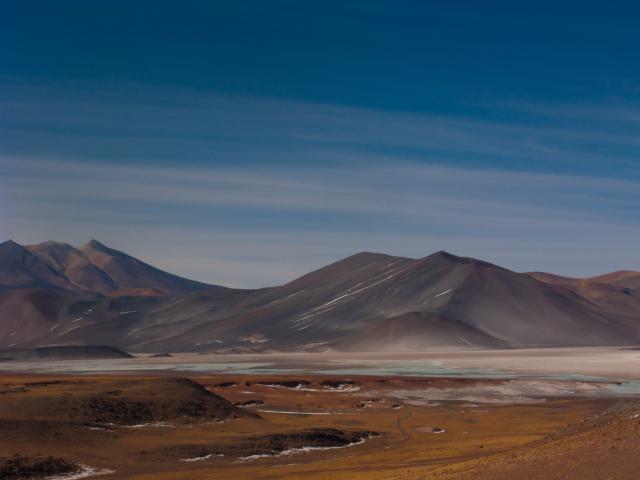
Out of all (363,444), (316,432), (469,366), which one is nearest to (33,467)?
(316,432)

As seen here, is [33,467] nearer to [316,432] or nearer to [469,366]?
[316,432]

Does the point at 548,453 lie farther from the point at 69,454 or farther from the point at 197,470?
the point at 69,454

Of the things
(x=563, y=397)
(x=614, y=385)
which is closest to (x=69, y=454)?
(x=563, y=397)

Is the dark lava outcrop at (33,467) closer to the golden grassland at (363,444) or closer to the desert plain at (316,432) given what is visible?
the desert plain at (316,432)

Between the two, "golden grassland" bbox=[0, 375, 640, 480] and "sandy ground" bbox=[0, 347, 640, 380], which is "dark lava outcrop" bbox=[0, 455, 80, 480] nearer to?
"golden grassland" bbox=[0, 375, 640, 480]

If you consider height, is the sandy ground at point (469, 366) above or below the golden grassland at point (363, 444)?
above

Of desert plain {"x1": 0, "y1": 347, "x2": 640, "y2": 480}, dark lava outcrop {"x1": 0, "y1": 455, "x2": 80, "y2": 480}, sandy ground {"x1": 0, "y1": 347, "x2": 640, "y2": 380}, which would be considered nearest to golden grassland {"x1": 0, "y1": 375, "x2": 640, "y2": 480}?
desert plain {"x1": 0, "y1": 347, "x2": 640, "y2": 480}

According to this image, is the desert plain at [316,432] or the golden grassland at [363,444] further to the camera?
the golden grassland at [363,444]

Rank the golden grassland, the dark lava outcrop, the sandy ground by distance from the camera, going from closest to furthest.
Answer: the golden grassland, the dark lava outcrop, the sandy ground

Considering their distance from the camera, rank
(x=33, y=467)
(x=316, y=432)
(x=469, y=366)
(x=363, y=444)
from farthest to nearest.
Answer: (x=469, y=366)
(x=316, y=432)
(x=363, y=444)
(x=33, y=467)

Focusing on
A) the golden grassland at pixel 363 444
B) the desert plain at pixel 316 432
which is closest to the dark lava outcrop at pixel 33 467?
the desert plain at pixel 316 432

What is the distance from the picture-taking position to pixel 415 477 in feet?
109

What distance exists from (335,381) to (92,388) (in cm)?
4584

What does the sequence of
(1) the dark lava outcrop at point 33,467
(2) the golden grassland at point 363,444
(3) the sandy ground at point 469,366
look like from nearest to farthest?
(2) the golden grassland at point 363,444 → (1) the dark lava outcrop at point 33,467 → (3) the sandy ground at point 469,366
